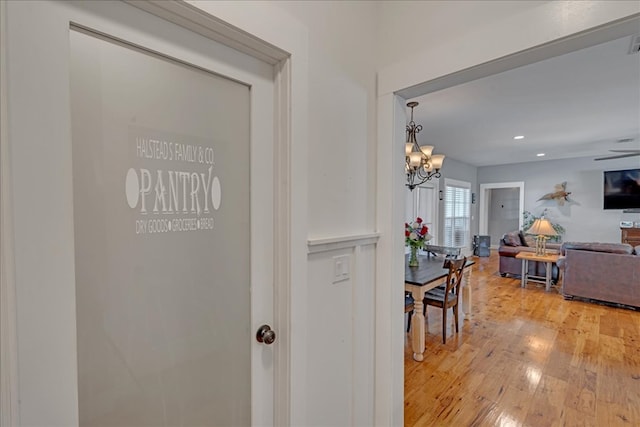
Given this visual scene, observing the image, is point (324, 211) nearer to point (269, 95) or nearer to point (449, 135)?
point (269, 95)

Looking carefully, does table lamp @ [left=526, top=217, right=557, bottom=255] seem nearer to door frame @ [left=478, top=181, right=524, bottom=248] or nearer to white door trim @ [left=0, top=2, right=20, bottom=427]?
door frame @ [left=478, top=181, right=524, bottom=248]

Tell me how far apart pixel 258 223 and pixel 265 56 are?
0.64 metres

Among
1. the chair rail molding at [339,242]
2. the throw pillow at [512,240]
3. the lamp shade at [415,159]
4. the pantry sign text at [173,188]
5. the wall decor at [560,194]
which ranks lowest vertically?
the throw pillow at [512,240]

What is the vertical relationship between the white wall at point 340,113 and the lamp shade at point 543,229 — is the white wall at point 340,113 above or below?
above

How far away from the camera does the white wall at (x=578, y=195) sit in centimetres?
697

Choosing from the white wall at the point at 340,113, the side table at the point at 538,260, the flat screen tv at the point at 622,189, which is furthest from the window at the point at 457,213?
the white wall at the point at 340,113

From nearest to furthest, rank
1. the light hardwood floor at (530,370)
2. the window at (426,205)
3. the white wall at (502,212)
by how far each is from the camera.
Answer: the light hardwood floor at (530,370)
the window at (426,205)
the white wall at (502,212)

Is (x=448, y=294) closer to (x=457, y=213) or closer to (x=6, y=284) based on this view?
(x=6, y=284)

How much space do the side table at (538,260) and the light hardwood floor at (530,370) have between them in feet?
2.81

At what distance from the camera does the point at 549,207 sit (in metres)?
7.77

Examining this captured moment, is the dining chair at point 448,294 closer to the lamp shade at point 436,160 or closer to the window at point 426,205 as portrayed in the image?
the lamp shade at point 436,160

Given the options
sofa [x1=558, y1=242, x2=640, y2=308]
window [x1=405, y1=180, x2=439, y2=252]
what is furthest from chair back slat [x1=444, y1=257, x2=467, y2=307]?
window [x1=405, y1=180, x2=439, y2=252]

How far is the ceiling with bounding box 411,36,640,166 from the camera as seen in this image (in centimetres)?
263

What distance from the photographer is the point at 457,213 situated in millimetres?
7965
